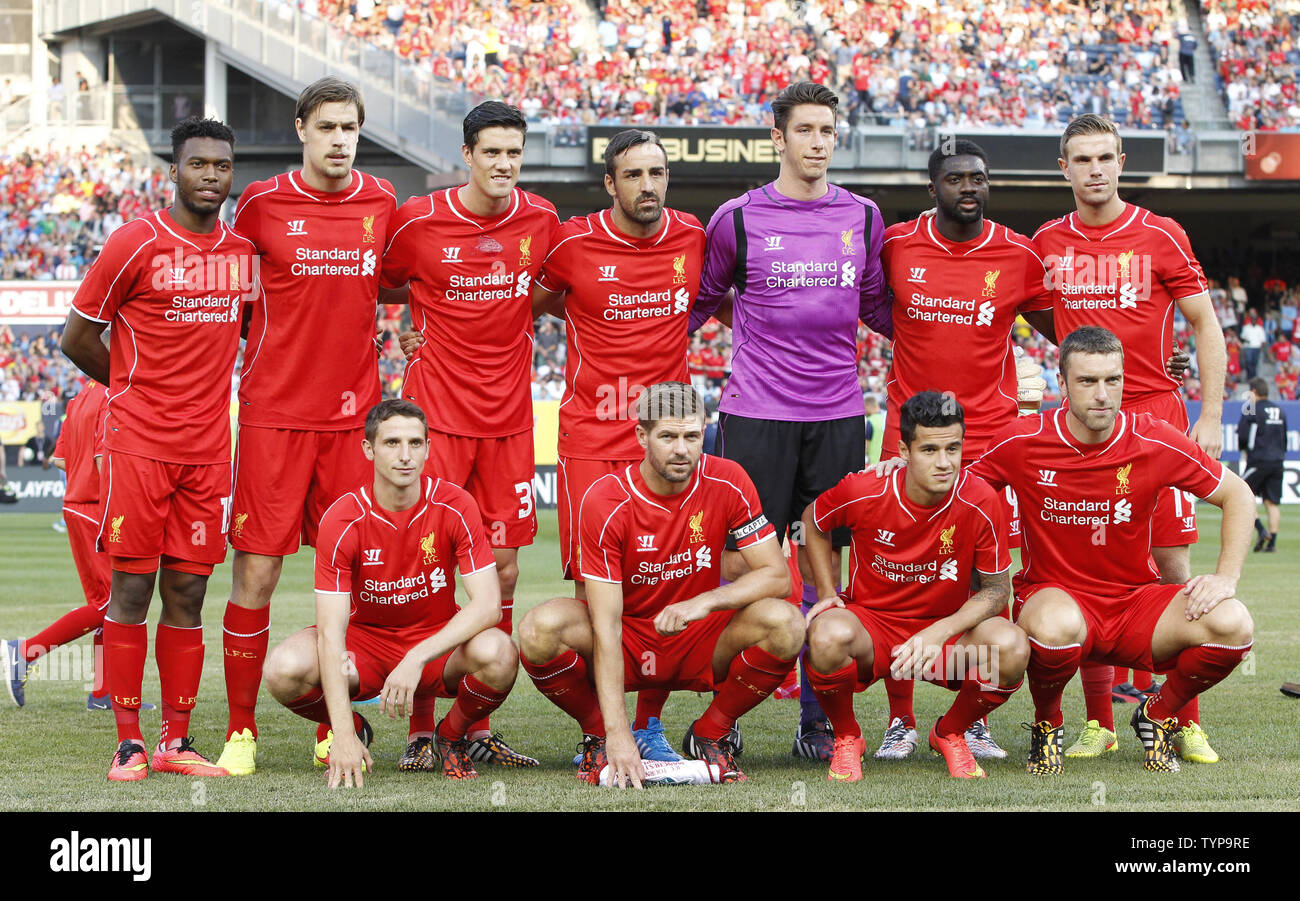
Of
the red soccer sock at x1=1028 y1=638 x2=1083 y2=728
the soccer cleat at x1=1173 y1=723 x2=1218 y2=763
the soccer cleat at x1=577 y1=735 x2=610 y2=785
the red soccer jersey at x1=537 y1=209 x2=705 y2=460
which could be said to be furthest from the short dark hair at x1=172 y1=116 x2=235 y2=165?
the soccer cleat at x1=1173 y1=723 x2=1218 y2=763

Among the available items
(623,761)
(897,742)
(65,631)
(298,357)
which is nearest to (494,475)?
(298,357)

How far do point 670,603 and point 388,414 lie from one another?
132cm

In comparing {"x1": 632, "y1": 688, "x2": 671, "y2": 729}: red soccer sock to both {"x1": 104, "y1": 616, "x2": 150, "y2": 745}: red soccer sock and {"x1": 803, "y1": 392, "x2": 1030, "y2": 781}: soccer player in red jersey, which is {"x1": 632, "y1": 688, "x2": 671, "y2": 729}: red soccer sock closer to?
{"x1": 803, "y1": 392, "x2": 1030, "y2": 781}: soccer player in red jersey

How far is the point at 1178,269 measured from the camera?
6188 millimetres

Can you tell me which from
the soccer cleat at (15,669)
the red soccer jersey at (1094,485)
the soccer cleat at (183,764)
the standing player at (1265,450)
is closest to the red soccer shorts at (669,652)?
the red soccer jersey at (1094,485)

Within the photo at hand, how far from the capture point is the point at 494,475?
6031 millimetres

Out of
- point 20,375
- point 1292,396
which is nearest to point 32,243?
point 20,375

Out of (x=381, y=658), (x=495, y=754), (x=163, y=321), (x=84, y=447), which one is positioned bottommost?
(x=495, y=754)

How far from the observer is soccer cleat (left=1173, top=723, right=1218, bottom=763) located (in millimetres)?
5531

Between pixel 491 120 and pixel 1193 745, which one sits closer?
pixel 1193 745

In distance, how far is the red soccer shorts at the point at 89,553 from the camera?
7184 millimetres

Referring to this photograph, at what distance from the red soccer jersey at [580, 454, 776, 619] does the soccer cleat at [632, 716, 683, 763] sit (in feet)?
1.63

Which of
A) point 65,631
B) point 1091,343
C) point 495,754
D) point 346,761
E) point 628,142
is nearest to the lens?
point 346,761

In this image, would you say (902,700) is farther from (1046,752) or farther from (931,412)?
(931,412)
